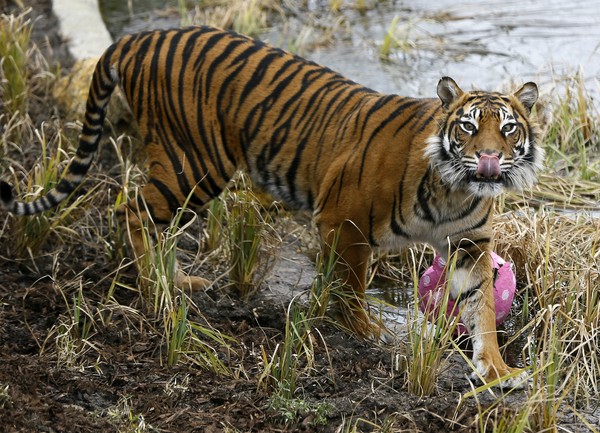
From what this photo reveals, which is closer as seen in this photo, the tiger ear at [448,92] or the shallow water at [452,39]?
the tiger ear at [448,92]

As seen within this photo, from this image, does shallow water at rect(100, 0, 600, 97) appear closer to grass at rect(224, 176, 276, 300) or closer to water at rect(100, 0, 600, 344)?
water at rect(100, 0, 600, 344)

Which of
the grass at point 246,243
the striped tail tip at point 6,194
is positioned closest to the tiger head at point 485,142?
the grass at point 246,243

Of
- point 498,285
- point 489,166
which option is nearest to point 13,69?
point 498,285

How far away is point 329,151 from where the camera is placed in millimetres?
5344

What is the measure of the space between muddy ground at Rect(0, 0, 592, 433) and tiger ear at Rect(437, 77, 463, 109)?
43.7 inches

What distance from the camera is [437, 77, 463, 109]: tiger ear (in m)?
4.76

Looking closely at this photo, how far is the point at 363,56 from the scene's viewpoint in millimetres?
9148

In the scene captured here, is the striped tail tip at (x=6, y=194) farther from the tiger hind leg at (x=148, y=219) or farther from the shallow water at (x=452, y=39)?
the shallow water at (x=452, y=39)

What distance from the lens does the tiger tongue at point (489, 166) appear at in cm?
448

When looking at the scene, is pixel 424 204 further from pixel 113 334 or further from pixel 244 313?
pixel 113 334

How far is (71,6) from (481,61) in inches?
132

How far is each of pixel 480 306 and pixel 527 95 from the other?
946mm

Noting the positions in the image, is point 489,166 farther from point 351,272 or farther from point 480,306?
point 351,272

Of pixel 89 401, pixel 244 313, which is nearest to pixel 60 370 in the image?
pixel 89 401
